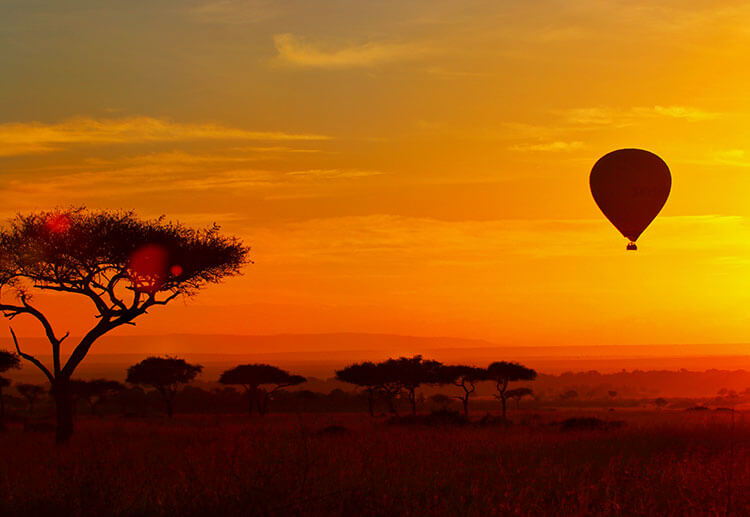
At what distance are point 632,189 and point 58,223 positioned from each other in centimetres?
2453

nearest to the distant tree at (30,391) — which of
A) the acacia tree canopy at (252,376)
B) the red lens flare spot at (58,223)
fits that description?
the acacia tree canopy at (252,376)

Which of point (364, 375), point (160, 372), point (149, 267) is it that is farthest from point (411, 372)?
point (149, 267)

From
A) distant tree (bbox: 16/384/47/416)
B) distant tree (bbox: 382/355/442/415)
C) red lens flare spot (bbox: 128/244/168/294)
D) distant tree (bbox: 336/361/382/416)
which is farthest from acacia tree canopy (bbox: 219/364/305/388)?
red lens flare spot (bbox: 128/244/168/294)

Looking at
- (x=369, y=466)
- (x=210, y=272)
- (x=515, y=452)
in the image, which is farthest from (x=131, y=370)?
(x=369, y=466)

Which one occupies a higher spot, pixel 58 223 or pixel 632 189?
pixel 632 189

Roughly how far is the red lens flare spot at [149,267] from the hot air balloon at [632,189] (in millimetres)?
20974

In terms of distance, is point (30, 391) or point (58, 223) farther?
point (30, 391)

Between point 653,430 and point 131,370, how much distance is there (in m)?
54.5

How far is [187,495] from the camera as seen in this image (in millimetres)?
11352

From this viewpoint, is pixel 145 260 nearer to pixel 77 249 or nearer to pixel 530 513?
pixel 77 249

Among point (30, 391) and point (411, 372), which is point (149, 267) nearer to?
point (411, 372)

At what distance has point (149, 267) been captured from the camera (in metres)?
29.2

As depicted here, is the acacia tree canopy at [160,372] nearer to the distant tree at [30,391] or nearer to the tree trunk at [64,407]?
the distant tree at [30,391]

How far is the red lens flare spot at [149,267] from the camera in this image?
94.4 feet
